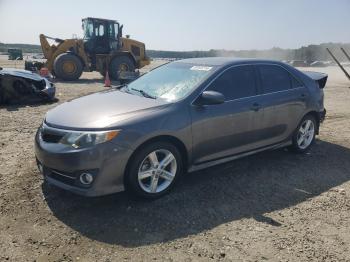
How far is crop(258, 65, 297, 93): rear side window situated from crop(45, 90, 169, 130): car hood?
1794 millimetres

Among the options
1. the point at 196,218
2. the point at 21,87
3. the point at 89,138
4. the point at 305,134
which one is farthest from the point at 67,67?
the point at 196,218

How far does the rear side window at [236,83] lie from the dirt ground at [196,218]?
1.14 metres

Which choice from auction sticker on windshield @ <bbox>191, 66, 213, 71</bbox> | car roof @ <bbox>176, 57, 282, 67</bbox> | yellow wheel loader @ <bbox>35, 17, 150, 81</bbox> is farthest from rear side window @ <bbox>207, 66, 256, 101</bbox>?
yellow wheel loader @ <bbox>35, 17, 150, 81</bbox>

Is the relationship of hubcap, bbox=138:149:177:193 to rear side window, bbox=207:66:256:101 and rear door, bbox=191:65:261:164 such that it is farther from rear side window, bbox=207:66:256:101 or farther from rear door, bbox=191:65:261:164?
rear side window, bbox=207:66:256:101

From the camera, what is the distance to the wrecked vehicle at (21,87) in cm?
988

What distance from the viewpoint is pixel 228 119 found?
4.82 meters

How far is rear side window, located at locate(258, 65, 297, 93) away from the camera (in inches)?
214

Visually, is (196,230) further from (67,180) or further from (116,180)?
(67,180)

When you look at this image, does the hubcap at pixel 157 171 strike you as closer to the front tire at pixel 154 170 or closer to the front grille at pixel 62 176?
the front tire at pixel 154 170

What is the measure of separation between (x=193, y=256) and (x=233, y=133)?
2.06 m

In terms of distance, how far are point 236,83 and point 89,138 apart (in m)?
2.28

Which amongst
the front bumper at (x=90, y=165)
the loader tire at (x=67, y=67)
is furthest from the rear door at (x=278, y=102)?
the loader tire at (x=67, y=67)

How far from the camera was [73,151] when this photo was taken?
3795 mm

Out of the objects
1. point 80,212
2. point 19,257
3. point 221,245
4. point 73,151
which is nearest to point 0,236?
point 19,257
